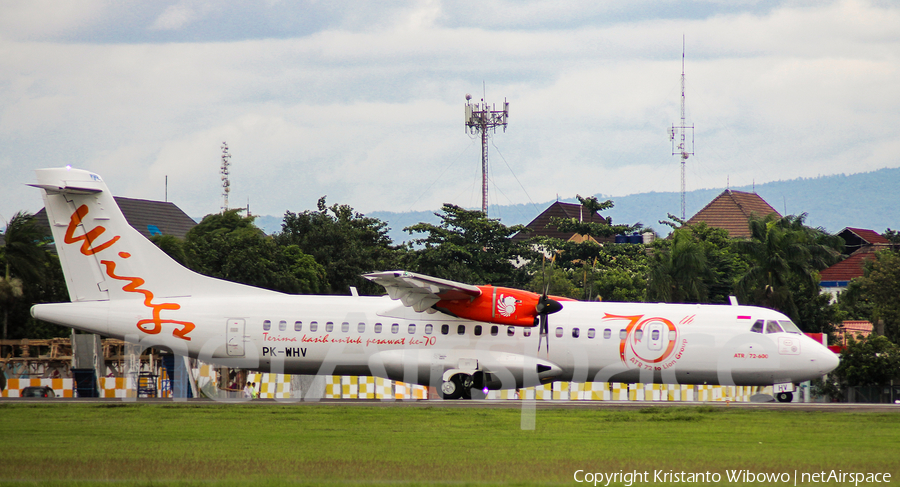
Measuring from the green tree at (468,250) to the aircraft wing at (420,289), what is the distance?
36.6m

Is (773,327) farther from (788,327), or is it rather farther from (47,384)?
(47,384)

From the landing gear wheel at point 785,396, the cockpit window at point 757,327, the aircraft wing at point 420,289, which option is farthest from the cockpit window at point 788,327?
the aircraft wing at point 420,289

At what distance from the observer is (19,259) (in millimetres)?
38062

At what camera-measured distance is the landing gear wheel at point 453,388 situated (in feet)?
78.1

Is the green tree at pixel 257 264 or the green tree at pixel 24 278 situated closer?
the green tree at pixel 24 278

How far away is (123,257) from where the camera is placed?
2458 centimetres

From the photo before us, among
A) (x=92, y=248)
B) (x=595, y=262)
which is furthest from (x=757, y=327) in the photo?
(x=595, y=262)

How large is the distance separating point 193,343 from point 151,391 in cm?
669

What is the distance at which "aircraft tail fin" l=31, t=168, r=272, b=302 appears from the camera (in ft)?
80.0

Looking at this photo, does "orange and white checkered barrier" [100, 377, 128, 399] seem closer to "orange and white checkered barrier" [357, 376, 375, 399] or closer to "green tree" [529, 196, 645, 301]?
"orange and white checkered barrier" [357, 376, 375, 399]

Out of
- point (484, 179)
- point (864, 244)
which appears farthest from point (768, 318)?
point (864, 244)

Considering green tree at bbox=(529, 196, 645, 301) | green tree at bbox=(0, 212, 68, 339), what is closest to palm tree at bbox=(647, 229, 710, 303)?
green tree at bbox=(529, 196, 645, 301)

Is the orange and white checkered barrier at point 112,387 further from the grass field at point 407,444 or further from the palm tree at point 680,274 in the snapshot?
the palm tree at point 680,274

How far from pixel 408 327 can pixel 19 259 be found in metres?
22.1
